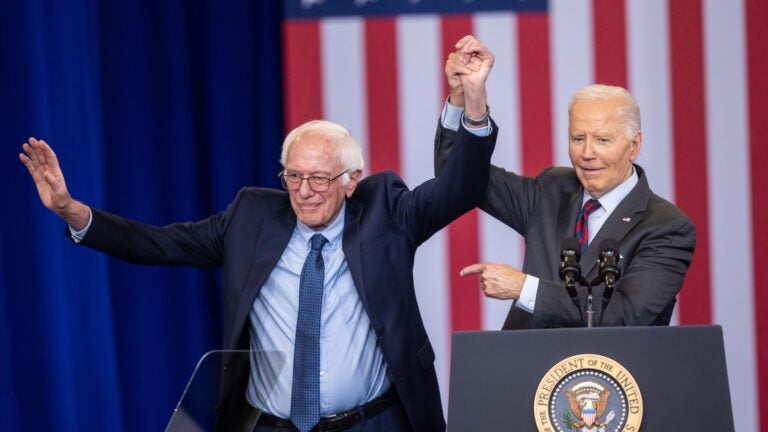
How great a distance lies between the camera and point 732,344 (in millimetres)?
4062

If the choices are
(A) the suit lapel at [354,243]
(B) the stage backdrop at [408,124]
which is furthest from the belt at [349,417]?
(B) the stage backdrop at [408,124]

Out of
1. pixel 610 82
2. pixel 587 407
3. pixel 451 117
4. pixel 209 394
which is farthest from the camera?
pixel 610 82

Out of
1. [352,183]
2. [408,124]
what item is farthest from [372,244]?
[408,124]

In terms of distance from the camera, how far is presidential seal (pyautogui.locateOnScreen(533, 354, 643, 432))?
2.21 m

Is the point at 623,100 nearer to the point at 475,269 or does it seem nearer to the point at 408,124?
the point at 475,269

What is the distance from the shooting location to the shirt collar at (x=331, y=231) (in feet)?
9.84

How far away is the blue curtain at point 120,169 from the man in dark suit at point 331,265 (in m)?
0.94

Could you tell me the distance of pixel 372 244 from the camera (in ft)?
9.77

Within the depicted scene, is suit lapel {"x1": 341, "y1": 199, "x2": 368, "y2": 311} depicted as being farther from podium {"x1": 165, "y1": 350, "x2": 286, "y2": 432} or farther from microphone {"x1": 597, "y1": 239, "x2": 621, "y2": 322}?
microphone {"x1": 597, "y1": 239, "x2": 621, "y2": 322}

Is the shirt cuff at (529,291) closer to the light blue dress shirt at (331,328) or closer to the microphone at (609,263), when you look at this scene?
the microphone at (609,263)

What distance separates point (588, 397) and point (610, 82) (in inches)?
80.4

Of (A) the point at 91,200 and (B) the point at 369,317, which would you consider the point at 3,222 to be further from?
(B) the point at 369,317

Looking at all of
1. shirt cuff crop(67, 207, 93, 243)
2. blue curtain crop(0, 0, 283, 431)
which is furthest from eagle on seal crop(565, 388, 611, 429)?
blue curtain crop(0, 0, 283, 431)

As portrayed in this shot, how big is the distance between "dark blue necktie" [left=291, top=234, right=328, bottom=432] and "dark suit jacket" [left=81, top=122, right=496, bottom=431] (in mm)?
85
